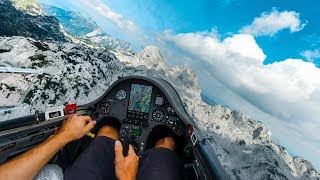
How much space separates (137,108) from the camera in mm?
7023

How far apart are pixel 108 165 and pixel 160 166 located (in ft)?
2.34

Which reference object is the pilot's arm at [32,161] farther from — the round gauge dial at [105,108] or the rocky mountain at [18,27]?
the rocky mountain at [18,27]

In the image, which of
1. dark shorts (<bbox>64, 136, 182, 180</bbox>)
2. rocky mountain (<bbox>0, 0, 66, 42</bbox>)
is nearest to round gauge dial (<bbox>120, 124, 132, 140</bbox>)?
dark shorts (<bbox>64, 136, 182, 180</bbox>)

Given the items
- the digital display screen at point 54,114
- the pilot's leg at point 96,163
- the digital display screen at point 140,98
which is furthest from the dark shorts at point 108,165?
the digital display screen at point 140,98

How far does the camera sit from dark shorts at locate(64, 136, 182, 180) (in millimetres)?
3588

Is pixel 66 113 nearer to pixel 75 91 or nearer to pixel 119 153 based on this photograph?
pixel 119 153

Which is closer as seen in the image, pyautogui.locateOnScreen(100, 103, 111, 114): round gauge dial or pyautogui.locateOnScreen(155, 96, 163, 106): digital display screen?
pyautogui.locateOnScreen(100, 103, 111, 114): round gauge dial

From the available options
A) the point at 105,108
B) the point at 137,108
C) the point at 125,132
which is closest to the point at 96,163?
the point at 125,132

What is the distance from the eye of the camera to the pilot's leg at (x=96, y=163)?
3.55 m

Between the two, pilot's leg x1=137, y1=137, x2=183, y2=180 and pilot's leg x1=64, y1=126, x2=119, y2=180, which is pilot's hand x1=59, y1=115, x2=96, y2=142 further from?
pilot's leg x1=137, y1=137, x2=183, y2=180

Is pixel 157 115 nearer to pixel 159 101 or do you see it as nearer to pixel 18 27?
pixel 159 101

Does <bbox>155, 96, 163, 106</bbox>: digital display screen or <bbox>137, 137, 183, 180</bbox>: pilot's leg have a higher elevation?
<bbox>155, 96, 163, 106</bbox>: digital display screen

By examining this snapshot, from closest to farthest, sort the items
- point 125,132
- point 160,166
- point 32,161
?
point 32,161
point 160,166
point 125,132

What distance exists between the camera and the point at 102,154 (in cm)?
413
